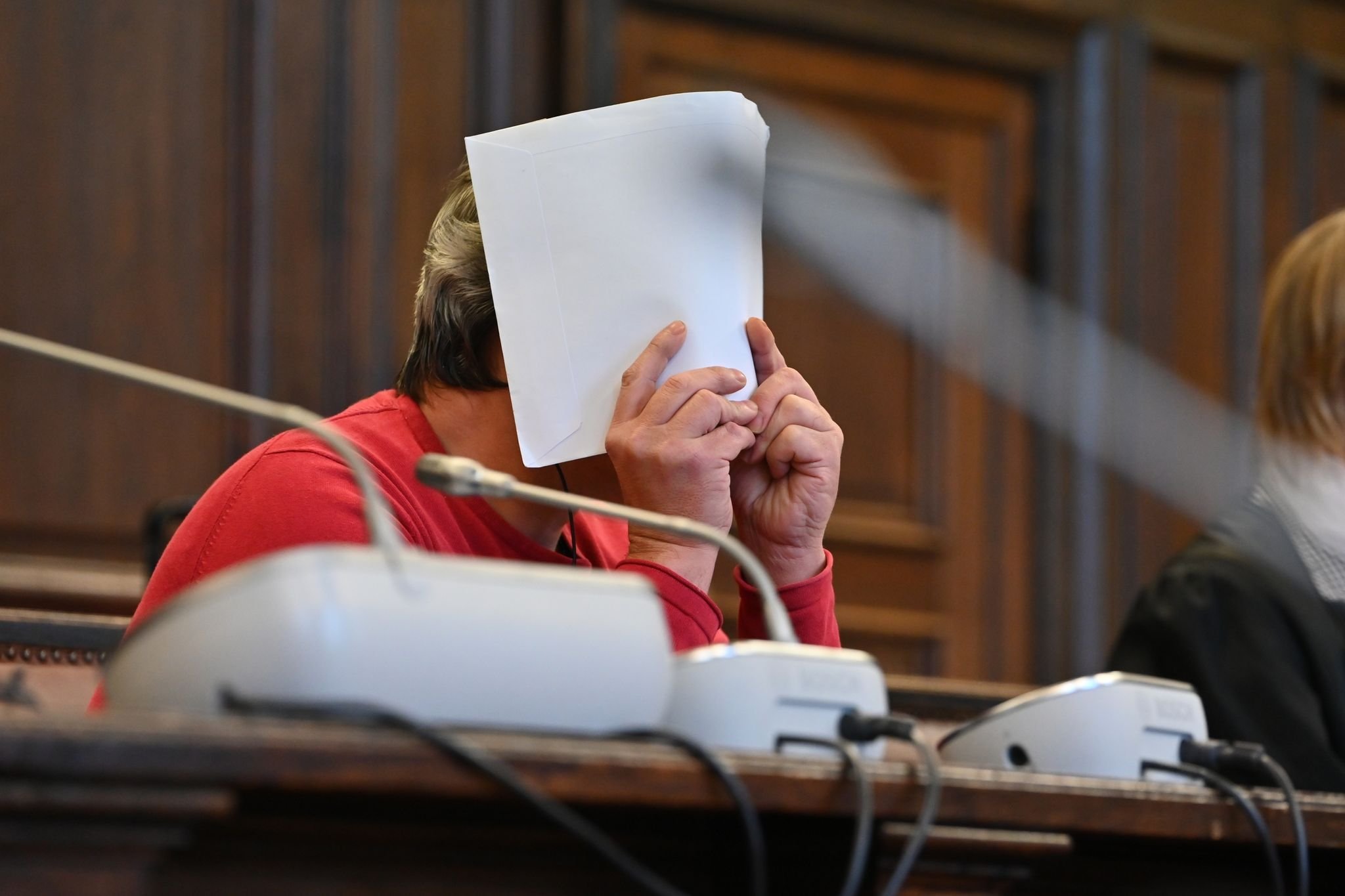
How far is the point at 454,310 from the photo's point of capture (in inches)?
56.2

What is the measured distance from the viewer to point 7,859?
66 centimetres

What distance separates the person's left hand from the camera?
140cm

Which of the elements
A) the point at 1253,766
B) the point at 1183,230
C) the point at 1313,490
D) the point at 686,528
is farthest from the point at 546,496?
the point at 1183,230

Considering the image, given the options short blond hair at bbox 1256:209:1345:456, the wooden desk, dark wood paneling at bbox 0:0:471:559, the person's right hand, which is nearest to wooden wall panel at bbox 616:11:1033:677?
dark wood paneling at bbox 0:0:471:559

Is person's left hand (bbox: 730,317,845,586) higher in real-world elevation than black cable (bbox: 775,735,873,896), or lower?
higher

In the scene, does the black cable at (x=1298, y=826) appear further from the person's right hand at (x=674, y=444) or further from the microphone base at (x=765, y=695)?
the person's right hand at (x=674, y=444)

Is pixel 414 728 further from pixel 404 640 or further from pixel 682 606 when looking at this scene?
pixel 682 606

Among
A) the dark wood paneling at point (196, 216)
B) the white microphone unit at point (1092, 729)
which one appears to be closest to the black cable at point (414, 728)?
the white microphone unit at point (1092, 729)

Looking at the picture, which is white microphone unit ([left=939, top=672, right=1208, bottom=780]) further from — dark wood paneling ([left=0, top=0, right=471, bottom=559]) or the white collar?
dark wood paneling ([left=0, top=0, right=471, bottom=559])

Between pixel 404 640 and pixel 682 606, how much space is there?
519mm

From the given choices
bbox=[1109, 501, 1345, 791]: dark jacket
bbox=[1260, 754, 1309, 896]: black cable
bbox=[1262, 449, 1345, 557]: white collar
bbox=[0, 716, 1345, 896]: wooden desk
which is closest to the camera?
bbox=[0, 716, 1345, 896]: wooden desk

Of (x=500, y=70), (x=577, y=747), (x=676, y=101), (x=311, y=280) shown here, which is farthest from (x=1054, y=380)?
(x=577, y=747)

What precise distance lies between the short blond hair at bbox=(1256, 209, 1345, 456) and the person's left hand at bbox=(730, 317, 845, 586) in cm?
79

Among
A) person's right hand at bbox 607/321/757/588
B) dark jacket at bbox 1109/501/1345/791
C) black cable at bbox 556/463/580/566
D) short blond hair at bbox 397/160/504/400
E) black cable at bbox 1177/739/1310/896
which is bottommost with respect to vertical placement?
dark jacket at bbox 1109/501/1345/791
